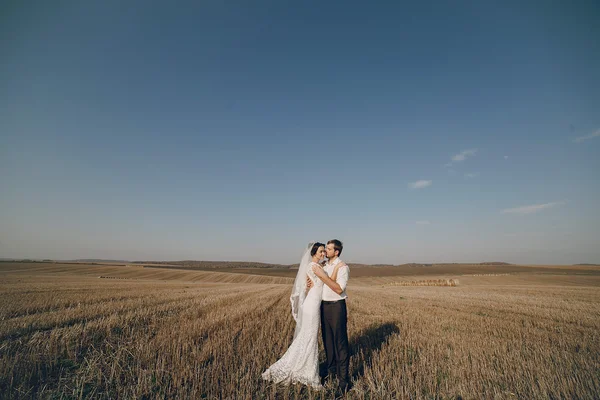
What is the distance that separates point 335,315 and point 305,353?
34.8 inches

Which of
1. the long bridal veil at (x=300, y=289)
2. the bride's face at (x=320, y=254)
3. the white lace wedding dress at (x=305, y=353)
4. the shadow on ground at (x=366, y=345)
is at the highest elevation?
the bride's face at (x=320, y=254)

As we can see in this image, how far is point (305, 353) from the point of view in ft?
16.8

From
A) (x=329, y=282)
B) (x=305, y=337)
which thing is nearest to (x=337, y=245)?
(x=329, y=282)

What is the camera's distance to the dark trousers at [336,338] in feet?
16.1

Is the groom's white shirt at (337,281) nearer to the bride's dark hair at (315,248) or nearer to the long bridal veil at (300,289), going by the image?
the bride's dark hair at (315,248)

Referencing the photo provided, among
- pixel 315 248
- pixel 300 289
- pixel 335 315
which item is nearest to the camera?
pixel 335 315

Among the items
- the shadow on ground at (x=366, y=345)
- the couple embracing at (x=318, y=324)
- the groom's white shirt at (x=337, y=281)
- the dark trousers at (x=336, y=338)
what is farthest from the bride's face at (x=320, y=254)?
the shadow on ground at (x=366, y=345)

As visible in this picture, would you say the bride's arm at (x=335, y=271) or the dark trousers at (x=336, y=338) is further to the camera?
the bride's arm at (x=335, y=271)

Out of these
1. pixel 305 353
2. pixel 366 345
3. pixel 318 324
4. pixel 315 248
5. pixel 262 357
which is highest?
pixel 315 248

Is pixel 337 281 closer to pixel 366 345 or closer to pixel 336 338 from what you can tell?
pixel 336 338

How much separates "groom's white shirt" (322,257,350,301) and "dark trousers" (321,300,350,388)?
100 mm

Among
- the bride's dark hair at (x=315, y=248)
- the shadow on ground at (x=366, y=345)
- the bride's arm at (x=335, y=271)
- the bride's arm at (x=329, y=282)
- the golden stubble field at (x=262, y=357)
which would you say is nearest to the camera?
the golden stubble field at (x=262, y=357)

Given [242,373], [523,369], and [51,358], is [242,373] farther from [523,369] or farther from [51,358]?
[523,369]

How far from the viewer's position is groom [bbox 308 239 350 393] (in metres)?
4.90
